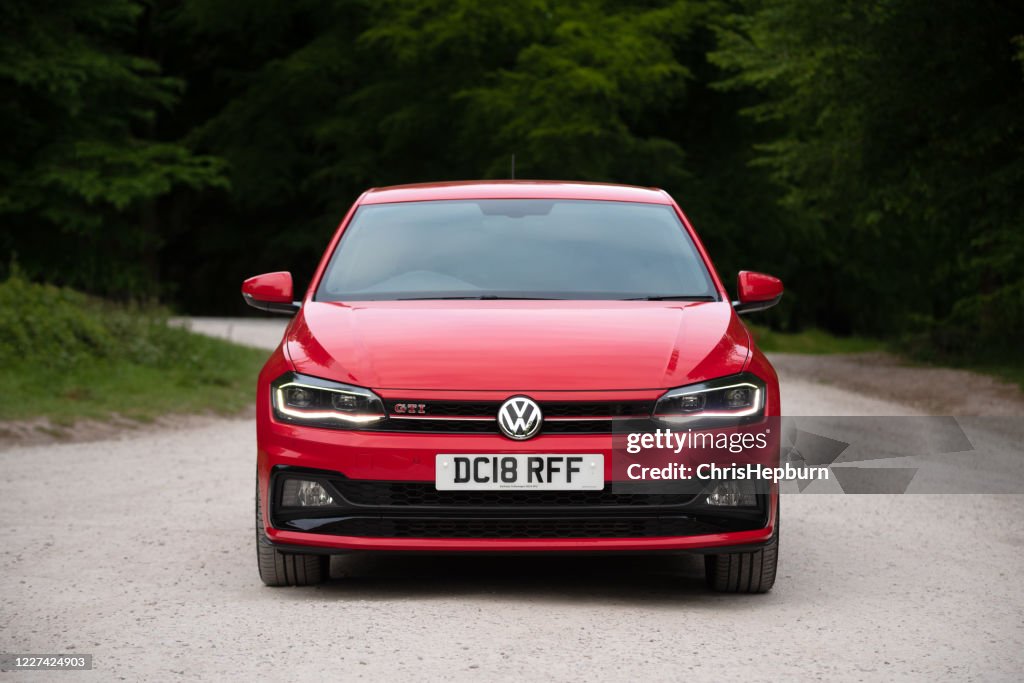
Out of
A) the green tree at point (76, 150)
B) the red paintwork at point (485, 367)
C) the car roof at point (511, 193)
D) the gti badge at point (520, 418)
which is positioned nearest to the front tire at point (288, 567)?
the red paintwork at point (485, 367)

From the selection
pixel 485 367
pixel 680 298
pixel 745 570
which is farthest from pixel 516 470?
pixel 680 298

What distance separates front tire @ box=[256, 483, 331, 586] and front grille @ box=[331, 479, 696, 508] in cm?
60

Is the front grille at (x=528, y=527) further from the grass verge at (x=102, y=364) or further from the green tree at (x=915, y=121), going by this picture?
the green tree at (x=915, y=121)

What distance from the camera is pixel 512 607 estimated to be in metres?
5.84

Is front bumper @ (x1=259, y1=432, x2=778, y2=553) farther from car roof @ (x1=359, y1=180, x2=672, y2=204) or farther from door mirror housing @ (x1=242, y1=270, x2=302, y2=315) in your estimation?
car roof @ (x1=359, y1=180, x2=672, y2=204)

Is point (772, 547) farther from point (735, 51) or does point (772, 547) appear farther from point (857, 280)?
point (857, 280)

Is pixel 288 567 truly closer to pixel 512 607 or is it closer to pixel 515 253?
pixel 512 607

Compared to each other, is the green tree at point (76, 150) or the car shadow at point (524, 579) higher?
the car shadow at point (524, 579)

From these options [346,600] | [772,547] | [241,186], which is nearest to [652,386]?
[772,547]

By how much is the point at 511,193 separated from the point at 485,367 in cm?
181

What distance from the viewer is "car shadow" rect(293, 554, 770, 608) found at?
6.15m

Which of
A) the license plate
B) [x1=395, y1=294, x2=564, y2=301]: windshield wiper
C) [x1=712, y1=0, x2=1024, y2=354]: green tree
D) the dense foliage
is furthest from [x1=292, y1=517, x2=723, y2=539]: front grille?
the dense foliage

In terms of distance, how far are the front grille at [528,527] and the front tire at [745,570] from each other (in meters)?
0.35

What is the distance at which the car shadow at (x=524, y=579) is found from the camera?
6152 mm
